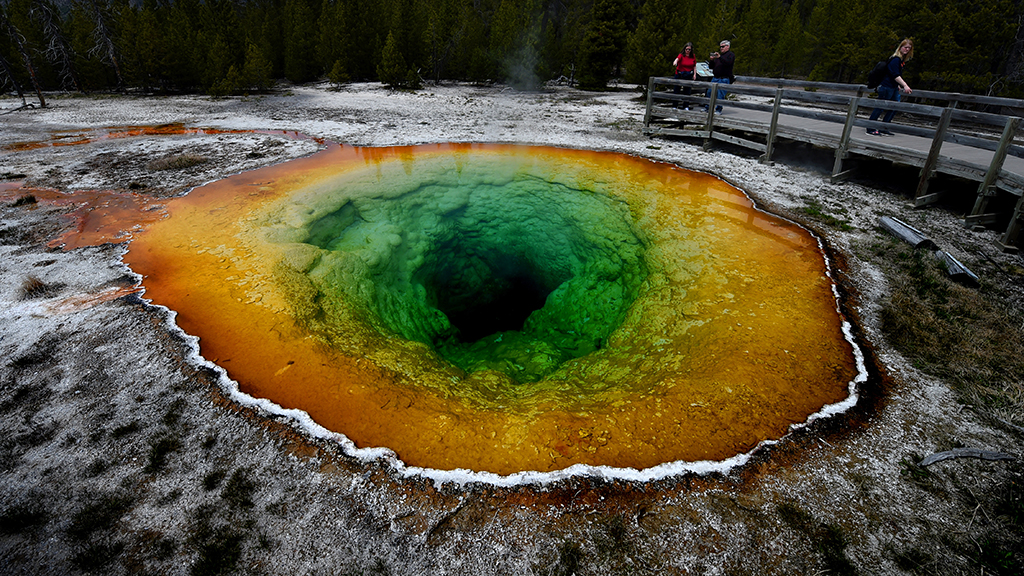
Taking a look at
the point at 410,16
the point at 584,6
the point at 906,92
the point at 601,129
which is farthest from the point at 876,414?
the point at 584,6

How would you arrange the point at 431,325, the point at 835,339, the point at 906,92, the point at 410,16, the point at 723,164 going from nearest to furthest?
1. the point at 835,339
2. the point at 431,325
3. the point at 906,92
4. the point at 723,164
5. the point at 410,16

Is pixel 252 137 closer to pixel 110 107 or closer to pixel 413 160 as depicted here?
pixel 413 160

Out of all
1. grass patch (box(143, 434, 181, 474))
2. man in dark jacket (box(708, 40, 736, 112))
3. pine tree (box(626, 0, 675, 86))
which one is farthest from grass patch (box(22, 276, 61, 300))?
pine tree (box(626, 0, 675, 86))

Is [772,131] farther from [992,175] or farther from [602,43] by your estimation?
[602,43]

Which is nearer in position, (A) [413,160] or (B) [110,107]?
(A) [413,160]

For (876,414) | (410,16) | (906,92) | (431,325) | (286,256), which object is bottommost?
(431,325)

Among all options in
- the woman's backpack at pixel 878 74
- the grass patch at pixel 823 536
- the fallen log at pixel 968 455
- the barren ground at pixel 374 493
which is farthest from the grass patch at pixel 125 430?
the woman's backpack at pixel 878 74

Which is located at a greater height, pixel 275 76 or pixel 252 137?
pixel 275 76

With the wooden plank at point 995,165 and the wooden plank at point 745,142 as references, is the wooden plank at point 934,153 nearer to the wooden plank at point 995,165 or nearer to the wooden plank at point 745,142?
the wooden plank at point 995,165
